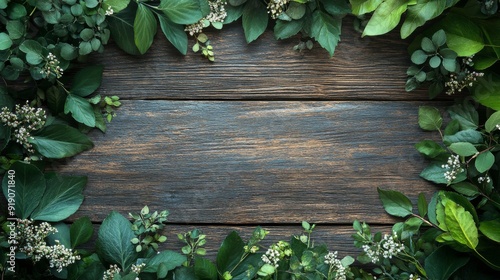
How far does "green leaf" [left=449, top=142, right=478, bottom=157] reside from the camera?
1.27 meters

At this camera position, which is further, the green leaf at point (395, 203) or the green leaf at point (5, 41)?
the green leaf at point (395, 203)

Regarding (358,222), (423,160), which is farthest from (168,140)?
(423,160)

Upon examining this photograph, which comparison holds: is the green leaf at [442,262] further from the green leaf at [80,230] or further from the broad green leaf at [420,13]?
the green leaf at [80,230]

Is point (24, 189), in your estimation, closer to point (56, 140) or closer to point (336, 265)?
point (56, 140)

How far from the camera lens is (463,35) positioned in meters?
1.27

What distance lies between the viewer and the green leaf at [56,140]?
1.29 meters

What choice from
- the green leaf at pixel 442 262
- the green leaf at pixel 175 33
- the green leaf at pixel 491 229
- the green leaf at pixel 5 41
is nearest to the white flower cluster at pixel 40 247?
the green leaf at pixel 5 41

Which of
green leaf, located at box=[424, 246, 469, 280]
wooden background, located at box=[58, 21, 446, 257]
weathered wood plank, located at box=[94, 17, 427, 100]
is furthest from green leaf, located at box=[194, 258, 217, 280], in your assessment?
green leaf, located at box=[424, 246, 469, 280]

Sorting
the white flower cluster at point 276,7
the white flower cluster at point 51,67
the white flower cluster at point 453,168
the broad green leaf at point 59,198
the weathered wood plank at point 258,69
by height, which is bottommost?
the broad green leaf at point 59,198

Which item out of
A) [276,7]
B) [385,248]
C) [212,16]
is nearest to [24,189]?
[212,16]

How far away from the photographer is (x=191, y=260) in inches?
52.9

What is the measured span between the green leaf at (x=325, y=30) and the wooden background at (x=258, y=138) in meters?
0.05

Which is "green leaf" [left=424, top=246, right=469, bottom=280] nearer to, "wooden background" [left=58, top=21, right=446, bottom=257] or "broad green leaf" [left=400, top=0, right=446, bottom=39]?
"wooden background" [left=58, top=21, right=446, bottom=257]

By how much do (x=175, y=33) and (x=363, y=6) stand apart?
1.31 ft
